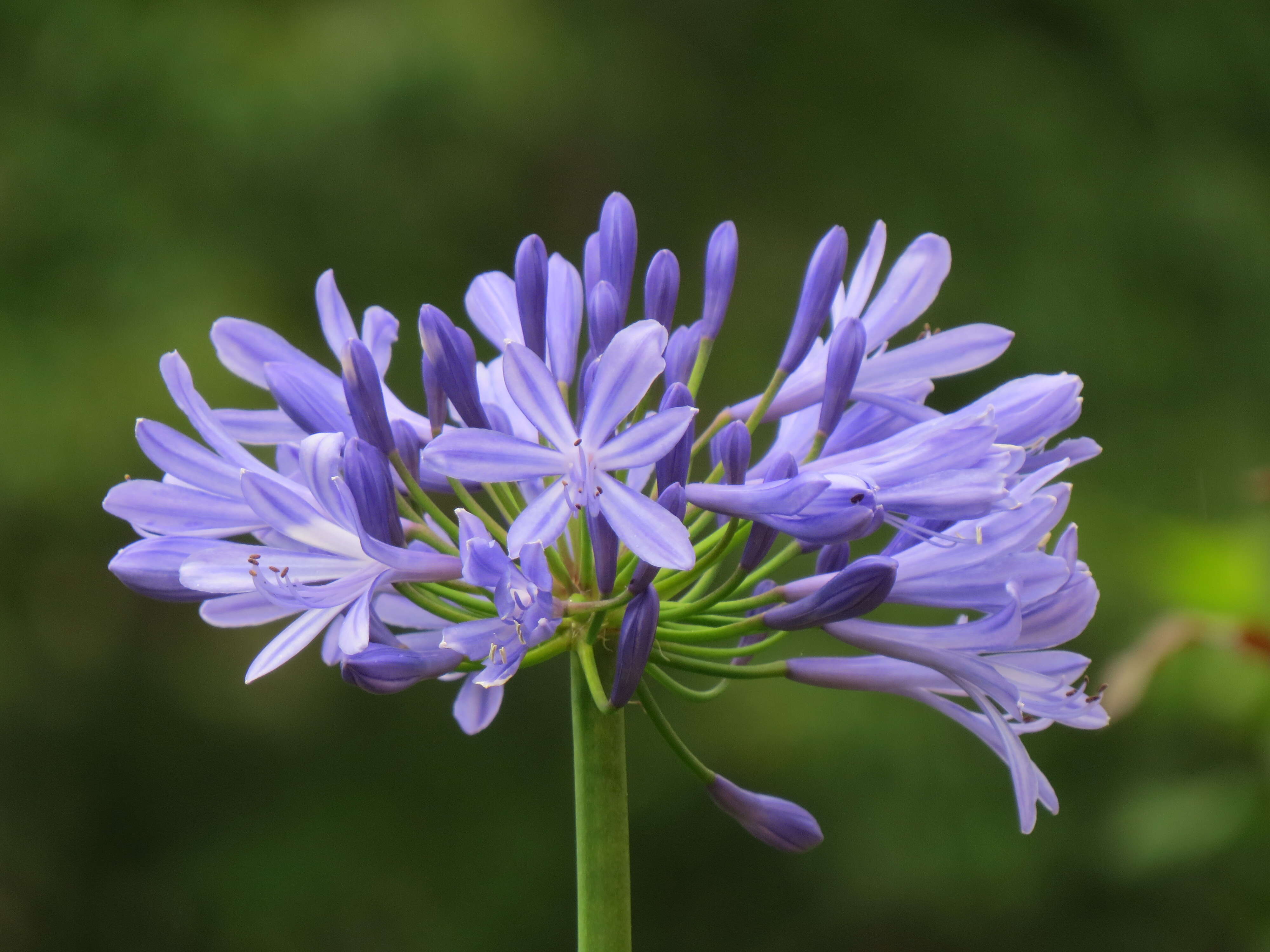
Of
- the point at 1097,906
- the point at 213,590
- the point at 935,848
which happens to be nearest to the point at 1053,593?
the point at 213,590

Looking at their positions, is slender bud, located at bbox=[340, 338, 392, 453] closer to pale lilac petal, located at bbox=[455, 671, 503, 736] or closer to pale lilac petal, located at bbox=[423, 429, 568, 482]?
pale lilac petal, located at bbox=[423, 429, 568, 482]

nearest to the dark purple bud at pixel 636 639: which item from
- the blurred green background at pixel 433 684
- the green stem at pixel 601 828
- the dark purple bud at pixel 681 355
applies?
the green stem at pixel 601 828

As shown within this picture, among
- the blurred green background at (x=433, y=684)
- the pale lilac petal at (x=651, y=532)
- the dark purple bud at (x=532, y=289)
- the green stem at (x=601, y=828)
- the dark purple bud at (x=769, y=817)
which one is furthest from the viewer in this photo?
the blurred green background at (x=433, y=684)

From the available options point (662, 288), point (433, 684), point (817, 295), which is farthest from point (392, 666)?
point (433, 684)

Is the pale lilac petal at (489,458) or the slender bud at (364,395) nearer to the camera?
the pale lilac petal at (489,458)

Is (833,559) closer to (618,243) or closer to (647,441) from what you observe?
(647,441)

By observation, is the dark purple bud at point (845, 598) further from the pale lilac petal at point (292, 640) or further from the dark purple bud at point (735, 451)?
the pale lilac petal at point (292, 640)
